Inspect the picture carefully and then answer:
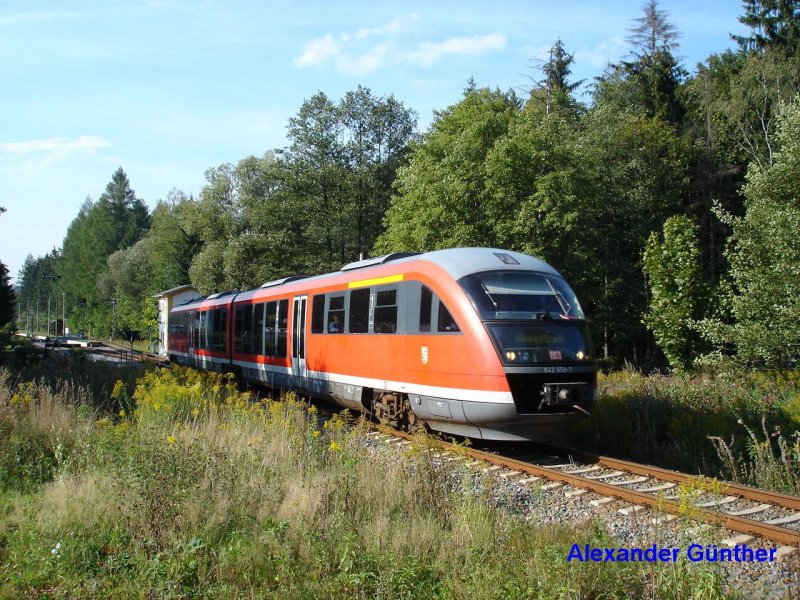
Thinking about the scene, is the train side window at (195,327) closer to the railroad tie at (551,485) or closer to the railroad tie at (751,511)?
the railroad tie at (551,485)

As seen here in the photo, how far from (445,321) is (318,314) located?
16.6 feet

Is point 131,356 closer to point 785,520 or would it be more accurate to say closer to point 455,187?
point 455,187

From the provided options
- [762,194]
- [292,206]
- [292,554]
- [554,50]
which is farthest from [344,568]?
[554,50]

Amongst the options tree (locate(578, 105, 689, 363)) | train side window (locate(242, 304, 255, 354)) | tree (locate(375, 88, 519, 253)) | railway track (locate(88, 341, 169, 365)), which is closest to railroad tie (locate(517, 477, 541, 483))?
train side window (locate(242, 304, 255, 354))

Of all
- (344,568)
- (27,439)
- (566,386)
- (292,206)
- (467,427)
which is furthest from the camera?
(292,206)

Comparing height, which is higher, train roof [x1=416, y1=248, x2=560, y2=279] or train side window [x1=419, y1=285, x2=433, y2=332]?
train roof [x1=416, y1=248, x2=560, y2=279]

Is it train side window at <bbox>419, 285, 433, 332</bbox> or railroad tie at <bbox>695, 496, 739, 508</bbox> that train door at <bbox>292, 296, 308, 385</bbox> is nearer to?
train side window at <bbox>419, 285, 433, 332</bbox>

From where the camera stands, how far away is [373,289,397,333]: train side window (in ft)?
37.1

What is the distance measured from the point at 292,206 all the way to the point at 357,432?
31.7m

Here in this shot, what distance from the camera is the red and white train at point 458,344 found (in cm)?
912

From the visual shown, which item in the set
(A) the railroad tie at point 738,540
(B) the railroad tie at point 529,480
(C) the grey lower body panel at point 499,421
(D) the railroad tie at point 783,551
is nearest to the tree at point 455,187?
(C) the grey lower body panel at point 499,421

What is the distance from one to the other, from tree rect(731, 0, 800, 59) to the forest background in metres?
0.07

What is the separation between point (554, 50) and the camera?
3969cm

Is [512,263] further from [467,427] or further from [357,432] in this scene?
[357,432]
